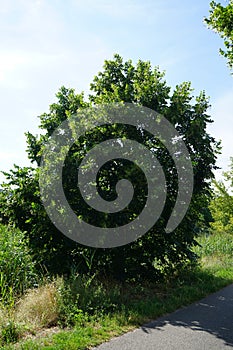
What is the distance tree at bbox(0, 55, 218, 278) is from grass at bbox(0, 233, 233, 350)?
728mm

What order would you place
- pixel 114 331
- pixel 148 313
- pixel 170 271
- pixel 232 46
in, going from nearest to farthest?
1. pixel 114 331
2. pixel 148 313
3. pixel 232 46
4. pixel 170 271

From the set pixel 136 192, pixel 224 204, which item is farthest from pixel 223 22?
pixel 224 204

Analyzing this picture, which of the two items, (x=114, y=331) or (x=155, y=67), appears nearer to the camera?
(x=114, y=331)

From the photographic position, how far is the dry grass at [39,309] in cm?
566

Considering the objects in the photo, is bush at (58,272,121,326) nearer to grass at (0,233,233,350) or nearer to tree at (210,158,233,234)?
grass at (0,233,233,350)

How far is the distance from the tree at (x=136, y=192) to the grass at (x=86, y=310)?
2.39 feet

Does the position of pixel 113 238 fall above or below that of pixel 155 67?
below

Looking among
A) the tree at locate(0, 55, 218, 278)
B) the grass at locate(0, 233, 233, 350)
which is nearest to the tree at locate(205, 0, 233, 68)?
the tree at locate(0, 55, 218, 278)

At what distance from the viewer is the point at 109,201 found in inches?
328

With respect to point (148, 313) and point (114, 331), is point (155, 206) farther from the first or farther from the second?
point (114, 331)

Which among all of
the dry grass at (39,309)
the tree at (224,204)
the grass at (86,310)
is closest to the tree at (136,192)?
the grass at (86,310)

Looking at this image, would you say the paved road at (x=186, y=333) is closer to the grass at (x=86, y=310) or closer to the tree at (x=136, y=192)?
the grass at (x=86, y=310)

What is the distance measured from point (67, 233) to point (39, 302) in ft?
8.18

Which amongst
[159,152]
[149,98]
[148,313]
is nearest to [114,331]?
[148,313]
